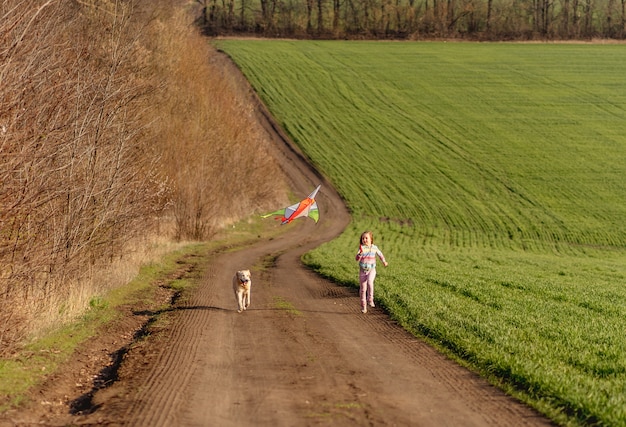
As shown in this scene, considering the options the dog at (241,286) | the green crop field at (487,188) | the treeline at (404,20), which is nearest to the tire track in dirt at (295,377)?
the dog at (241,286)

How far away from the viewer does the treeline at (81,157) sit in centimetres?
1213

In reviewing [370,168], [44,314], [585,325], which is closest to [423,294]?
[585,325]

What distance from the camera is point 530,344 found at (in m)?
13.2

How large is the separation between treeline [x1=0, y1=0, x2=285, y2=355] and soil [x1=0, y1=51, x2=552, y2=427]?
6.04 feet

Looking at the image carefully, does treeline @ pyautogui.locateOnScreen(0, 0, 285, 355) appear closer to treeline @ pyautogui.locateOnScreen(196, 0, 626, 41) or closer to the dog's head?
the dog's head

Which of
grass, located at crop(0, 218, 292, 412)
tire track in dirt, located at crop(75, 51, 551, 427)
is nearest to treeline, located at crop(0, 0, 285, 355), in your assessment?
grass, located at crop(0, 218, 292, 412)

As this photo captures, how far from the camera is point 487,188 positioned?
61.8 meters

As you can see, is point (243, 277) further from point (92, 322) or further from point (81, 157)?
point (81, 157)

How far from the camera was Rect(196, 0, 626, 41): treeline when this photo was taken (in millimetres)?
109062

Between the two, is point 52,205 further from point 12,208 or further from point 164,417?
point 164,417

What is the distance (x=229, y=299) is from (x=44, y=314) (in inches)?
278

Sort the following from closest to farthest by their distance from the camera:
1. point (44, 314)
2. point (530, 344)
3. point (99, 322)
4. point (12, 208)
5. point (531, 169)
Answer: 1. point (12, 208)
2. point (530, 344)
3. point (44, 314)
4. point (99, 322)
5. point (531, 169)

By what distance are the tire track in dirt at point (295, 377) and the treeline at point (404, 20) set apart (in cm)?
9496

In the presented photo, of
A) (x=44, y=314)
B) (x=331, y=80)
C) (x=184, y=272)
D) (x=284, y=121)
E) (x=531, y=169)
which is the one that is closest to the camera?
(x=44, y=314)
